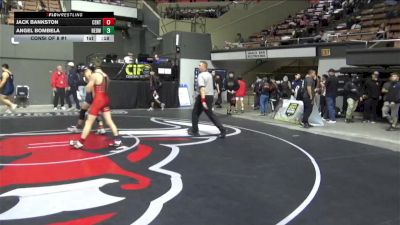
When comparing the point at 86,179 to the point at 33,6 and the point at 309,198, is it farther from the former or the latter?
the point at 33,6

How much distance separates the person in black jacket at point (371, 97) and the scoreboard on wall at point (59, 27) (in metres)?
9.91

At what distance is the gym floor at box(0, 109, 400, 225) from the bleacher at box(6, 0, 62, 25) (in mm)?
9606

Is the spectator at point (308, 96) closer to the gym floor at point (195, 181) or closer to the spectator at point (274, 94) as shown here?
the gym floor at point (195, 181)

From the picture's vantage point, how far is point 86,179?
6504mm

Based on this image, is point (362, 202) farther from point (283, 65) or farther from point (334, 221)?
point (283, 65)

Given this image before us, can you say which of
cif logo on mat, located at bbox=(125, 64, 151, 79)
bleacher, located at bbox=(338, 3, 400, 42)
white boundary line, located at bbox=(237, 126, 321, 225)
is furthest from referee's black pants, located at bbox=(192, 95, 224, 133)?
bleacher, located at bbox=(338, 3, 400, 42)

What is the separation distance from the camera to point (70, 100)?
18.1 meters

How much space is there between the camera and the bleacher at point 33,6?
18.8 m

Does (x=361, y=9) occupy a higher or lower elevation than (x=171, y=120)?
higher

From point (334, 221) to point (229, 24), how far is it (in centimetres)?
2408

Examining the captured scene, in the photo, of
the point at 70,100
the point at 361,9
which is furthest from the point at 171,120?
the point at 361,9

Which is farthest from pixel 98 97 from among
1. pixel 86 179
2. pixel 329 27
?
pixel 329 27

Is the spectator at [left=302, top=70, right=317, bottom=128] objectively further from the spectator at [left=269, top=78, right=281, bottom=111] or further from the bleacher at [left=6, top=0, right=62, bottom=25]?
Answer: the bleacher at [left=6, top=0, right=62, bottom=25]

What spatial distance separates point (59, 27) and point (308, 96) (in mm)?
9595
